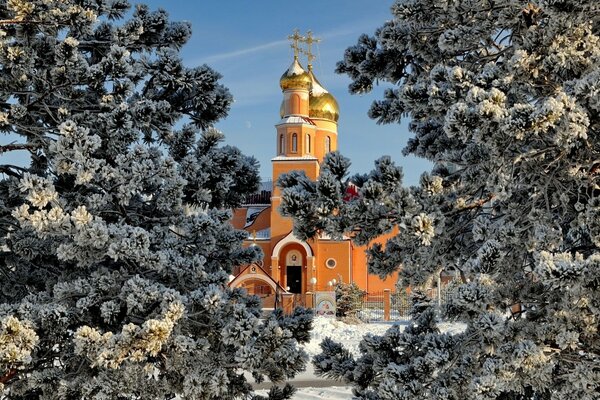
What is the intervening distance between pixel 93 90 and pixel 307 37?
1381 inches

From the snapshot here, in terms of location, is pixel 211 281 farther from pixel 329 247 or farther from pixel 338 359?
pixel 329 247

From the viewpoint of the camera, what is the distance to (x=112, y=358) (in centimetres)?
437

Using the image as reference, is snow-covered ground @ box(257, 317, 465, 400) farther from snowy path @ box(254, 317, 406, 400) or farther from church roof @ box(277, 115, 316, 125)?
church roof @ box(277, 115, 316, 125)

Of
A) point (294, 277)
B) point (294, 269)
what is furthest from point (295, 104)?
point (294, 277)

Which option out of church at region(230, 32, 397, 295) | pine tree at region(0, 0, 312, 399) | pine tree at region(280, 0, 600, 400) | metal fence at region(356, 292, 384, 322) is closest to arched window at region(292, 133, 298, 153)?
church at region(230, 32, 397, 295)

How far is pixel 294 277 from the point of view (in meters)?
35.4

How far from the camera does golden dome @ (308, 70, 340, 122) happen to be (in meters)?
40.2

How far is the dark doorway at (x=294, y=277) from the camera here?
116 ft

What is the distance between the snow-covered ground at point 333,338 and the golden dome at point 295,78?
16562 millimetres

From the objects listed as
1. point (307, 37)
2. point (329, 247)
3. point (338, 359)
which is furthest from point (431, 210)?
point (307, 37)

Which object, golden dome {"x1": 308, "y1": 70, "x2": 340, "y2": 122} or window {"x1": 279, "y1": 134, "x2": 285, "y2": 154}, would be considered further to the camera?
golden dome {"x1": 308, "y1": 70, "x2": 340, "y2": 122}

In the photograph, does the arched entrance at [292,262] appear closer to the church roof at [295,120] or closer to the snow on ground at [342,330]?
the church roof at [295,120]

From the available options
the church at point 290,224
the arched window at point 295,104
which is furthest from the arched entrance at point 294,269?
the arched window at point 295,104

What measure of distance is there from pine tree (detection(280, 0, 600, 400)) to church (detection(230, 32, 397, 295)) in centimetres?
2634
